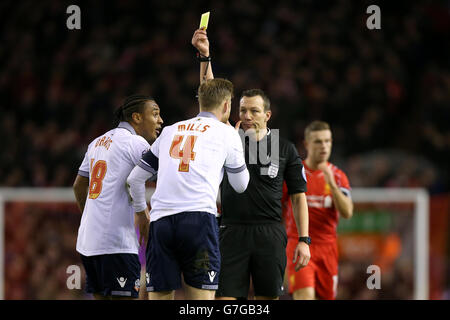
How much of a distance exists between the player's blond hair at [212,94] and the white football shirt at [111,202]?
702 mm

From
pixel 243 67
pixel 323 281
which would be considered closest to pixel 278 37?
pixel 243 67

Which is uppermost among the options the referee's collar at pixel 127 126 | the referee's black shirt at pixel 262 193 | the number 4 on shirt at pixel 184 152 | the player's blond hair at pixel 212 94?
the player's blond hair at pixel 212 94

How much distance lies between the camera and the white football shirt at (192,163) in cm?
454

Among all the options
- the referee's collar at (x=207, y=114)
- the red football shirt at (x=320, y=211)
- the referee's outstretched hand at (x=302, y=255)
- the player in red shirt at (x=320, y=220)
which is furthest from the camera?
the red football shirt at (x=320, y=211)

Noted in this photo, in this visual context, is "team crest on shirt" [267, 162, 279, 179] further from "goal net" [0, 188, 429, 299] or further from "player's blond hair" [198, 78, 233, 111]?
"goal net" [0, 188, 429, 299]

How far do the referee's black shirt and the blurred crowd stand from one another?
585cm

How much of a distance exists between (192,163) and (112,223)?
0.98m

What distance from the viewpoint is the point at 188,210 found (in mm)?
4531

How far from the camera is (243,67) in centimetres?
1384

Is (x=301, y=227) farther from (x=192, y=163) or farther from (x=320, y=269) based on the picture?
(x=320, y=269)

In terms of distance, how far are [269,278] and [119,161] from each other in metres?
1.53

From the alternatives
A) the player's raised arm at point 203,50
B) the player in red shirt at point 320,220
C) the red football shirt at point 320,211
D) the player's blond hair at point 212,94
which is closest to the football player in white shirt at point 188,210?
the player's blond hair at point 212,94

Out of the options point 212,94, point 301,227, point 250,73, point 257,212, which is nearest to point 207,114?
point 212,94

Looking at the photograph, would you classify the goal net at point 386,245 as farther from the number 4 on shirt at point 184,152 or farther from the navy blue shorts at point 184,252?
the number 4 on shirt at point 184,152
